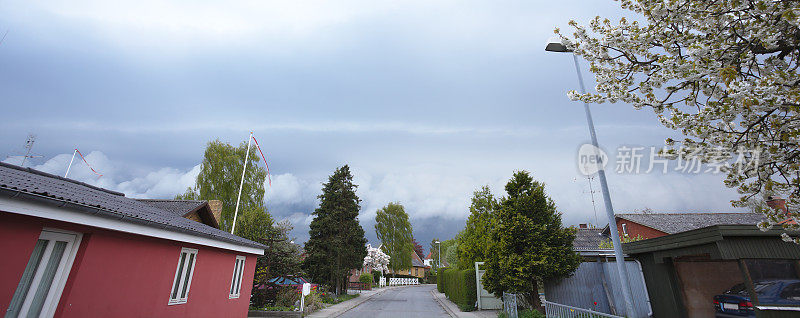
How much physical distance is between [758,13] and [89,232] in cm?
1012

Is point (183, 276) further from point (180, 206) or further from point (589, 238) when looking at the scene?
point (589, 238)

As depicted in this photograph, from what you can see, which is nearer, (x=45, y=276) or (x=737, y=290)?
(x=45, y=276)

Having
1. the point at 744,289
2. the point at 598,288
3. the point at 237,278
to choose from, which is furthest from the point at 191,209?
the point at 744,289

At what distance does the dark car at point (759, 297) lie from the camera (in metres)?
9.18

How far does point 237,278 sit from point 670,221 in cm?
3106

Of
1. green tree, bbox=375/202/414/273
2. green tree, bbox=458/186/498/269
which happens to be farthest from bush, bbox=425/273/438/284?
green tree, bbox=458/186/498/269

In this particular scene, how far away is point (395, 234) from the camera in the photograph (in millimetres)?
48875

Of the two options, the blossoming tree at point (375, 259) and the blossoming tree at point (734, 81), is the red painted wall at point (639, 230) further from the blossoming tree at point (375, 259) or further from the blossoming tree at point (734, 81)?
the blossoming tree at point (375, 259)

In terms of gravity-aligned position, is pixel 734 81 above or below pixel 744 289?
above

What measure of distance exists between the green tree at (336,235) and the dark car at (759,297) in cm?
2048

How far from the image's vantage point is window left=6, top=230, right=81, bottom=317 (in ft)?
16.5

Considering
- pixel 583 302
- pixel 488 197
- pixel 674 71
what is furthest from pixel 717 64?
pixel 488 197

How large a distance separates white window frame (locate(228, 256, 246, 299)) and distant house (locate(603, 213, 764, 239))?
27691mm

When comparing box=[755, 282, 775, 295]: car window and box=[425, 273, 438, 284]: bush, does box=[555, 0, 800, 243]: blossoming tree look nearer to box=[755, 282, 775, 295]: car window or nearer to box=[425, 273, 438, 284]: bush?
box=[755, 282, 775, 295]: car window
